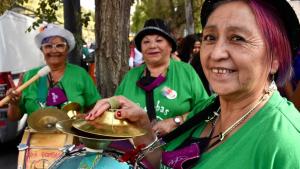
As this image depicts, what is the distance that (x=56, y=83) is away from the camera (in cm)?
364

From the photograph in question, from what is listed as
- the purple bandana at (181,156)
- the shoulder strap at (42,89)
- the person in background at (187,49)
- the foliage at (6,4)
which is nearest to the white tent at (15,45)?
the foliage at (6,4)

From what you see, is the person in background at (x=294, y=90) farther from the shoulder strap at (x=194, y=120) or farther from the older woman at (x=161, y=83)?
the shoulder strap at (x=194, y=120)

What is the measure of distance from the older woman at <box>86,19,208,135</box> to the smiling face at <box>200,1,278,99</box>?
56.0 inches

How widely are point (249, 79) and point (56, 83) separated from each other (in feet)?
8.49

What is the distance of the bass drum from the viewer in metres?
1.49

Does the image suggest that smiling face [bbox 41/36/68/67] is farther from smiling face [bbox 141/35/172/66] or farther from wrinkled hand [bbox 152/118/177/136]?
wrinkled hand [bbox 152/118/177/136]

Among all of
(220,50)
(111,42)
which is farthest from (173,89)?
(220,50)

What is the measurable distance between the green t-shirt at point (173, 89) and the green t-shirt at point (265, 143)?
162cm

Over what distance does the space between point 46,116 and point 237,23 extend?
5.83 feet

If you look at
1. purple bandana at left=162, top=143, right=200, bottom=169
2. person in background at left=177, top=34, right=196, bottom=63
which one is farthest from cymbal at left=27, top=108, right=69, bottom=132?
person in background at left=177, top=34, right=196, bottom=63

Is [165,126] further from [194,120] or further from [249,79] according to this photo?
[249,79]

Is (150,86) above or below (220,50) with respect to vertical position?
below

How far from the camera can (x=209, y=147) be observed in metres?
1.46

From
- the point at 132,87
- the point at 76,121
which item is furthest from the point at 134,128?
the point at 132,87
